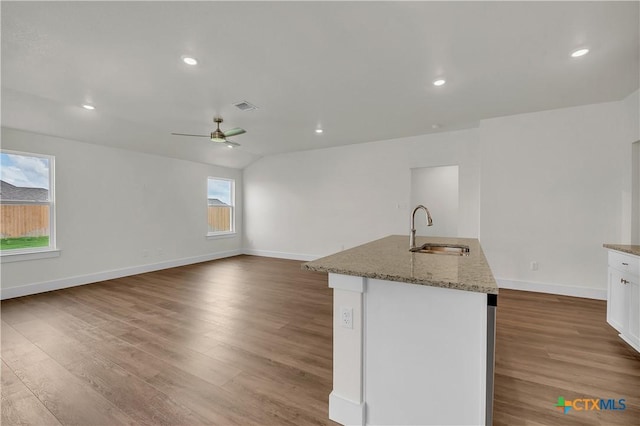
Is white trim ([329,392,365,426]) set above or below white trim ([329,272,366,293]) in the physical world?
below

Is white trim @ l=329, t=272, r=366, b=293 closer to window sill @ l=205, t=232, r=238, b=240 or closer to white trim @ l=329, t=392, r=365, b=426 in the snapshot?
white trim @ l=329, t=392, r=365, b=426

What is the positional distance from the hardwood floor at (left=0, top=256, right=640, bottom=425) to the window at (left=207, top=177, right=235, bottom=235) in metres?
3.23

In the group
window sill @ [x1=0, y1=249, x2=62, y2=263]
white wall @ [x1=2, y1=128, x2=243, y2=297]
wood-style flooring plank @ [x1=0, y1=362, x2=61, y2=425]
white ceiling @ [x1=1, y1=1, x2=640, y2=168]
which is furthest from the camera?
white wall @ [x1=2, y1=128, x2=243, y2=297]

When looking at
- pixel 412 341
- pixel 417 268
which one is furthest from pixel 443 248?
pixel 412 341

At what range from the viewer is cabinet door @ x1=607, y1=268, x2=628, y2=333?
2.48 m

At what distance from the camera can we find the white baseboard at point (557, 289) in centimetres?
371

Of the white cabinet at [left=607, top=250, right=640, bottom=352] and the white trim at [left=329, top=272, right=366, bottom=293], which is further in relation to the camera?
the white cabinet at [left=607, top=250, right=640, bottom=352]

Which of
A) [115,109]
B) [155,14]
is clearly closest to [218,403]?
[155,14]

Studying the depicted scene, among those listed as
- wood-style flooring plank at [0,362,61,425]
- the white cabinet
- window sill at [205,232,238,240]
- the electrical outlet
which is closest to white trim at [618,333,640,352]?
the white cabinet

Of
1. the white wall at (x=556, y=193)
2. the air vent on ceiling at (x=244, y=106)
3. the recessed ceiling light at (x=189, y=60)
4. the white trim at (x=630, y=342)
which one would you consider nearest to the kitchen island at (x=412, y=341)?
the white trim at (x=630, y=342)

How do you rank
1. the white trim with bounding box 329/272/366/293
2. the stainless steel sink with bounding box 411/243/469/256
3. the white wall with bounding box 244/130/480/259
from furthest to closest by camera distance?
the white wall with bounding box 244/130/480/259 → the stainless steel sink with bounding box 411/243/469/256 → the white trim with bounding box 329/272/366/293

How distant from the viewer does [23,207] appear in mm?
4078

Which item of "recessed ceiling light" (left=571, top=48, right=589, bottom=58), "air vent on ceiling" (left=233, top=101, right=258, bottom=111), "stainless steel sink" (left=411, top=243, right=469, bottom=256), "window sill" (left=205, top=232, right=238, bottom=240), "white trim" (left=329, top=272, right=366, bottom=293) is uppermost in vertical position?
"recessed ceiling light" (left=571, top=48, right=589, bottom=58)

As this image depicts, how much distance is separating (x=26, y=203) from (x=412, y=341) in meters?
5.64
